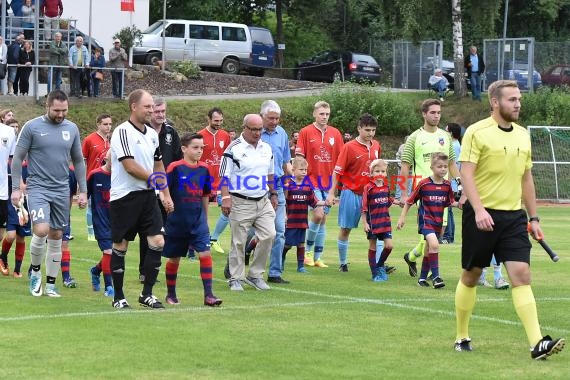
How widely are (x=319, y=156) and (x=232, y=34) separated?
111ft

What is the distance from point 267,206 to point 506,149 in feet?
15.8

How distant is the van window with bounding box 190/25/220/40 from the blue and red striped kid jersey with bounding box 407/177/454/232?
1411 inches

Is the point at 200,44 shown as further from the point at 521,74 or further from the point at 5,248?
the point at 5,248

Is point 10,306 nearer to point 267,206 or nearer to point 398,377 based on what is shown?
point 267,206

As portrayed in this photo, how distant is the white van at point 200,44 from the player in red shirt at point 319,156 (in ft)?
103

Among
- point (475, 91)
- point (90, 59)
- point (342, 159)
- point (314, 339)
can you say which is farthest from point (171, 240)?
point (475, 91)

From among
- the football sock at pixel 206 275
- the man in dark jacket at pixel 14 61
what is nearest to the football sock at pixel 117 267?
the football sock at pixel 206 275

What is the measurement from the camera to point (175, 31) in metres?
49.9

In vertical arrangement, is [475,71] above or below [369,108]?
above

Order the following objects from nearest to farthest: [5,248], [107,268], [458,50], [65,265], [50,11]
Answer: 1. [107,268]
2. [65,265]
3. [5,248]
4. [50,11]
5. [458,50]

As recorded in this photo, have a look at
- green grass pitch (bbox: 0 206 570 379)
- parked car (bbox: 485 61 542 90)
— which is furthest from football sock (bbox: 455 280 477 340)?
→ parked car (bbox: 485 61 542 90)

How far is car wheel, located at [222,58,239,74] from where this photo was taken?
51.0 metres

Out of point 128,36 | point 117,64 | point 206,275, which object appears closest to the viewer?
point 206,275

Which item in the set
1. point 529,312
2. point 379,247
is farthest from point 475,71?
point 529,312
